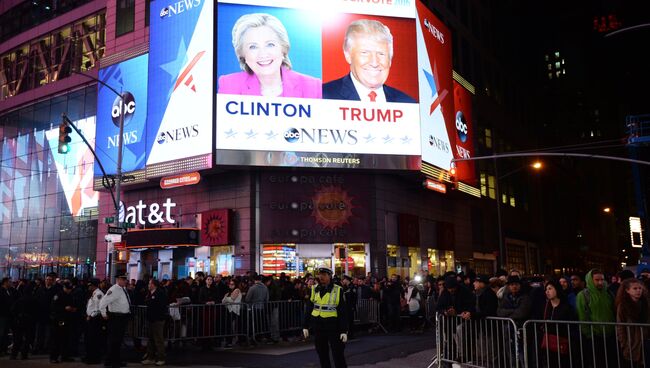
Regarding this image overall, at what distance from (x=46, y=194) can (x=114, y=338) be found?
114 feet

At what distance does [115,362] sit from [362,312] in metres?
10.1

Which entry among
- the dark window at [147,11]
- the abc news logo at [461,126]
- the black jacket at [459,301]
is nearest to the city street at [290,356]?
the black jacket at [459,301]

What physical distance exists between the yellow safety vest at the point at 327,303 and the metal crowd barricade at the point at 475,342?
7.04 feet

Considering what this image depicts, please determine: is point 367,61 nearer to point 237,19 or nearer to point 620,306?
point 237,19

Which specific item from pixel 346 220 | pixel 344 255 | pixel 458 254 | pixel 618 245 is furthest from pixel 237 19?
pixel 618 245

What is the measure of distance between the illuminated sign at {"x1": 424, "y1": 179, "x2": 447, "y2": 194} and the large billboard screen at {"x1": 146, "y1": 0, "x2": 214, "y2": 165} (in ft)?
39.9

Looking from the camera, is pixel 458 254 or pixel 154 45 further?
pixel 458 254

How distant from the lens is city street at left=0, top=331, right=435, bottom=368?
14.0m

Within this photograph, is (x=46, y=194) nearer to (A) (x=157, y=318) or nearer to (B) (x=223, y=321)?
(B) (x=223, y=321)

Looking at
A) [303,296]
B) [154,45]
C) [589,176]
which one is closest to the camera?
[303,296]

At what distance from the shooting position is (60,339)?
595 inches

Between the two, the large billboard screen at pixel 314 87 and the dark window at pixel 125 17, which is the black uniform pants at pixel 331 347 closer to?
the large billboard screen at pixel 314 87

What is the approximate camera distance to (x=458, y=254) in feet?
137

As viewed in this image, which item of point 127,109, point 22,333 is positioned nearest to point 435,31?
point 127,109
